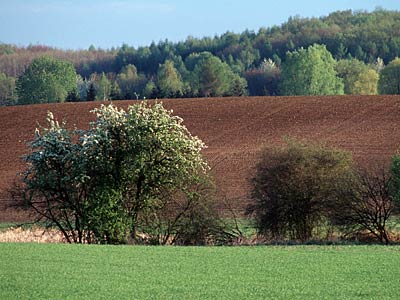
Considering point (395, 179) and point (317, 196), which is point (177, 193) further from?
point (395, 179)

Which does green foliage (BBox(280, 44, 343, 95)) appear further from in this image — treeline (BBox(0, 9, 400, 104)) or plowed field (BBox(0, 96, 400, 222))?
plowed field (BBox(0, 96, 400, 222))

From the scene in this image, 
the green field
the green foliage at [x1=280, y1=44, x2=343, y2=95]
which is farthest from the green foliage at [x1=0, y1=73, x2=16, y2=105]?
the green field

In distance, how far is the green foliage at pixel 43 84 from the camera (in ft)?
354

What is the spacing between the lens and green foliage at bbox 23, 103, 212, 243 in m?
36.0

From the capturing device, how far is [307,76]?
10831 cm

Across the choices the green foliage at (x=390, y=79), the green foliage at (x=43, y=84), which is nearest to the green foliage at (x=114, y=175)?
the green foliage at (x=43, y=84)

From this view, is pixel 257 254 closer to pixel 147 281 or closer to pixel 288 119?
pixel 147 281

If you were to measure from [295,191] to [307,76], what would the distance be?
242 feet

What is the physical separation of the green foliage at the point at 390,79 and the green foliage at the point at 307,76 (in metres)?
5.87

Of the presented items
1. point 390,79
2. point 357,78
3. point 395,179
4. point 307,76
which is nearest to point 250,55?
point 357,78

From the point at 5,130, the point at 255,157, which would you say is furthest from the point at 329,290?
the point at 5,130

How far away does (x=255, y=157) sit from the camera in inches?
2015

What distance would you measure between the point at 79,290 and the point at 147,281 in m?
2.13

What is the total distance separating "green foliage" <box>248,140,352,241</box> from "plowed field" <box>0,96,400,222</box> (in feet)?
27.2
